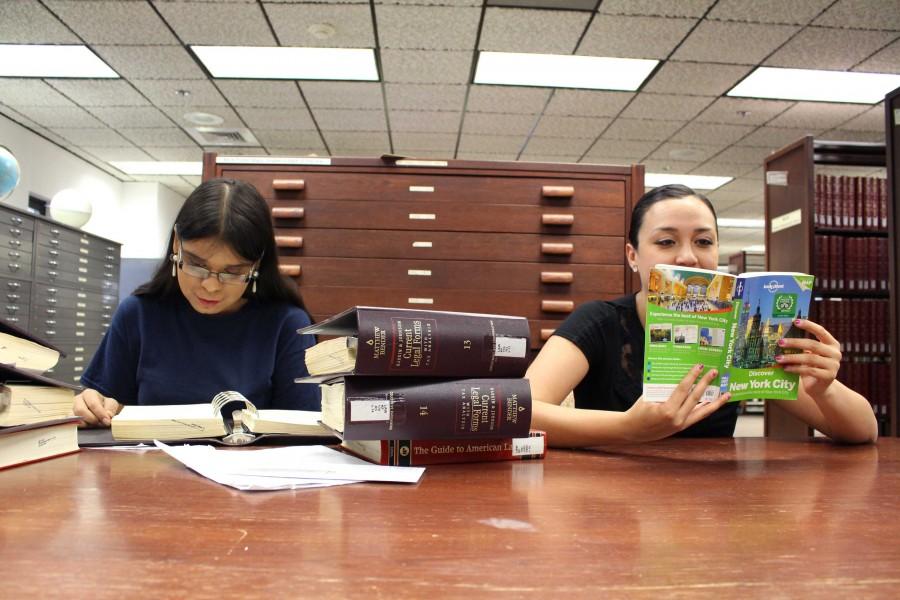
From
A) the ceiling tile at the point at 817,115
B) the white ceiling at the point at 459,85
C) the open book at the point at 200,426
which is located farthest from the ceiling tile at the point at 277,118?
the open book at the point at 200,426

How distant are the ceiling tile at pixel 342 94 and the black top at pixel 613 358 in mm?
4137

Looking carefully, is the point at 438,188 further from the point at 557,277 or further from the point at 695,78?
the point at 695,78

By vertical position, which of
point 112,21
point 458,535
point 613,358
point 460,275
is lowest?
point 458,535

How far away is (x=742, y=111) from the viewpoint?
214 inches

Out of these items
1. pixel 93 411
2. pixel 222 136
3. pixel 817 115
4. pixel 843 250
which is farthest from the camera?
pixel 222 136

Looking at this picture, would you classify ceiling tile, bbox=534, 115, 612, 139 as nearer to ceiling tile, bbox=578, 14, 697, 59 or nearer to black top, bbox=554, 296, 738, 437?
ceiling tile, bbox=578, 14, 697, 59

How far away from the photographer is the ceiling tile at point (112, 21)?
153 inches

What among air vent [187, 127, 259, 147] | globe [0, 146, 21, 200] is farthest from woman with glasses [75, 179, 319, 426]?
air vent [187, 127, 259, 147]

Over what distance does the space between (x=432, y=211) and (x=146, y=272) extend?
473 cm

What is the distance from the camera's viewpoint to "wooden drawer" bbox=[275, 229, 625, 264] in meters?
2.13

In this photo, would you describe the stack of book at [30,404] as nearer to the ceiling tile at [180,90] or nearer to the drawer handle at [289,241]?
the drawer handle at [289,241]

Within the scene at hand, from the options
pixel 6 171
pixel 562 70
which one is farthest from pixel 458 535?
pixel 562 70

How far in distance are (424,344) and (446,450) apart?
0.51 feet

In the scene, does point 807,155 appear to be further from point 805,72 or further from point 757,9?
point 805,72
